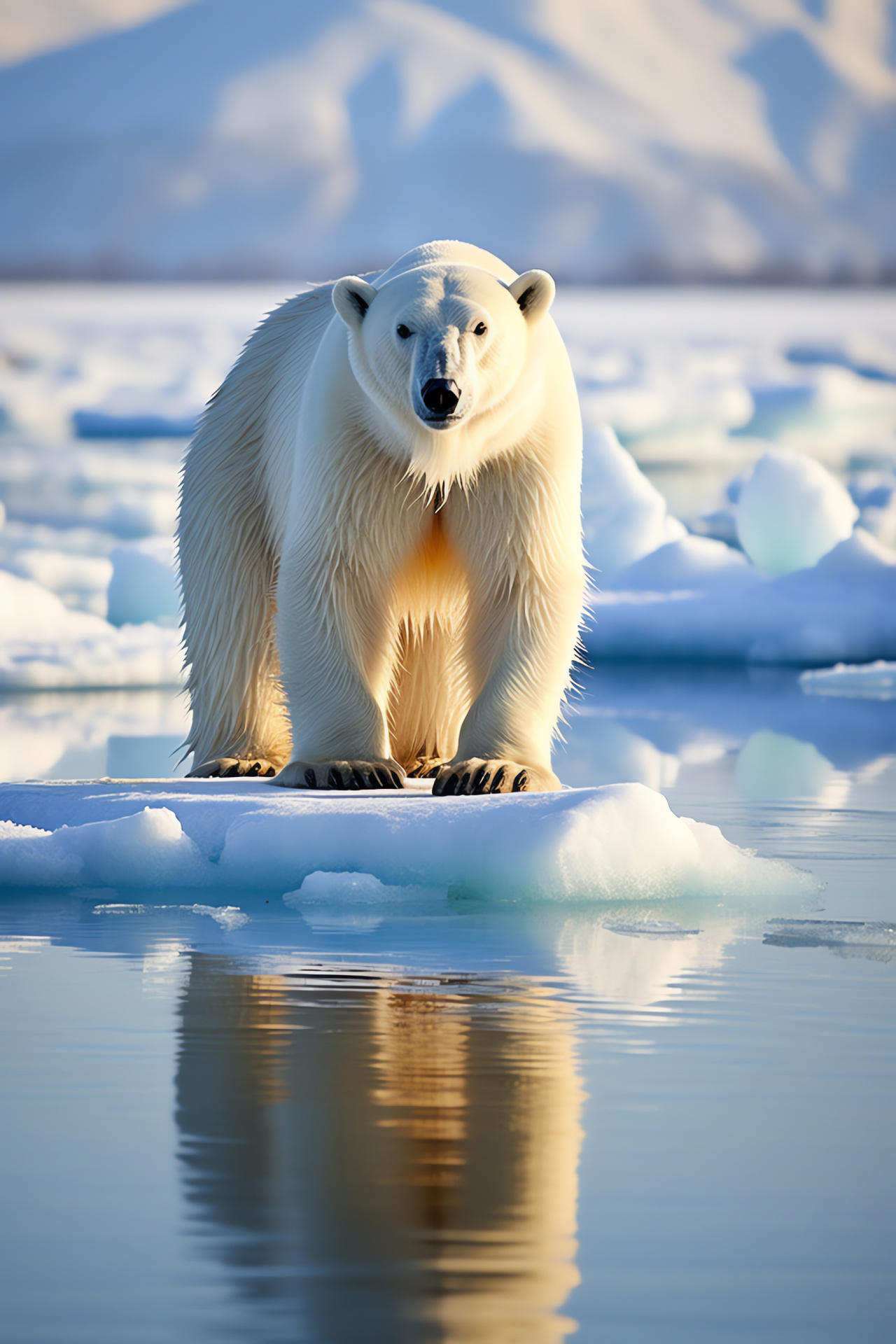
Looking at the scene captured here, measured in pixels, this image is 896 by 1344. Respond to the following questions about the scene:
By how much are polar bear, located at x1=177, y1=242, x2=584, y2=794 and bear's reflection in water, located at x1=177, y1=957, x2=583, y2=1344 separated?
5.70 feet

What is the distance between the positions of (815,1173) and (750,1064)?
0.58 metres

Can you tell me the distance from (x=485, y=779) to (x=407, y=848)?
1.80 ft

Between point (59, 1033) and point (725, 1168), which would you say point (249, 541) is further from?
point (725, 1168)

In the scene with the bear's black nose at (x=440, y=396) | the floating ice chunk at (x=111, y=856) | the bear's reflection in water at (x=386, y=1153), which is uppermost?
Answer: the bear's black nose at (x=440, y=396)

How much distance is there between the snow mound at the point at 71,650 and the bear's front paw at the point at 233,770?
1329 cm

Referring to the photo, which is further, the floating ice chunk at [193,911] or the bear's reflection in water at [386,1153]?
the floating ice chunk at [193,911]

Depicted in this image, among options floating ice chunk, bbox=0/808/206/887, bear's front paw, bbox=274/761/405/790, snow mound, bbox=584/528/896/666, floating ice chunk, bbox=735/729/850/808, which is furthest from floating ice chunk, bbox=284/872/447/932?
snow mound, bbox=584/528/896/666

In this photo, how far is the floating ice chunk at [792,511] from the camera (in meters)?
26.3

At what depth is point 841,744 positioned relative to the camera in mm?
13250

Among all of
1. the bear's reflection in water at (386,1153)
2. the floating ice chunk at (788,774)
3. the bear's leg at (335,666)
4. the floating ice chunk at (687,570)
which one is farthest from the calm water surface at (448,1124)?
the floating ice chunk at (687,570)

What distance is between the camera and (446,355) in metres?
5.07

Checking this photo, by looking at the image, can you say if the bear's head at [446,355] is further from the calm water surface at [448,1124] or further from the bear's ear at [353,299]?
the calm water surface at [448,1124]

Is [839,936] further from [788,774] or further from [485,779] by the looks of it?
[788,774]

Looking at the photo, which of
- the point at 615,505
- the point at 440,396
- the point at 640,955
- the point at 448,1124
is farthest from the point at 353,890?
the point at 615,505
